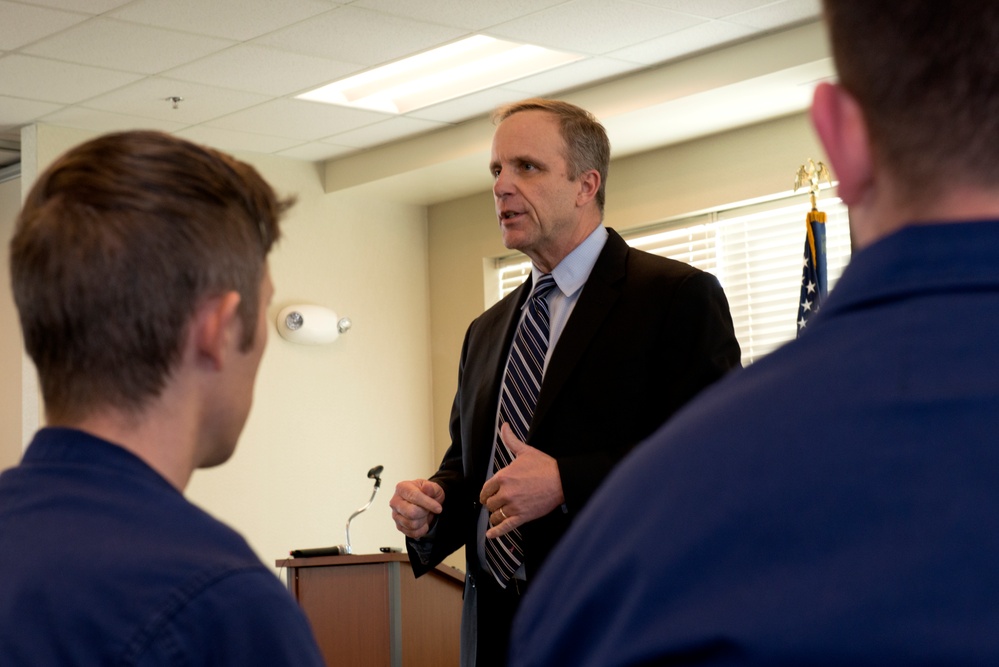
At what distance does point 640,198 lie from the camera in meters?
7.33

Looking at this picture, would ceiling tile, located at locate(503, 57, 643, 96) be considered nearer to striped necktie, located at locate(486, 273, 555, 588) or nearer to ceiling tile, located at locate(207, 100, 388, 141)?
ceiling tile, located at locate(207, 100, 388, 141)

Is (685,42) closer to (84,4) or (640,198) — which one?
(640,198)

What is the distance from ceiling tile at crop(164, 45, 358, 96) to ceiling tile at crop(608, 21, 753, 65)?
53.9 inches

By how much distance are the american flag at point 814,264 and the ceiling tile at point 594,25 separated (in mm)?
1045

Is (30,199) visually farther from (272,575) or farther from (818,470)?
(818,470)

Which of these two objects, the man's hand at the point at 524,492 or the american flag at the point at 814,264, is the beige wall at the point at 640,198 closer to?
the american flag at the point at 814,264

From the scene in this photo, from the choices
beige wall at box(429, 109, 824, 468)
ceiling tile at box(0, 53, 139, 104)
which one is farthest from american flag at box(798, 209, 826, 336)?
ceiling tile at box(0, 53, 139, 104)

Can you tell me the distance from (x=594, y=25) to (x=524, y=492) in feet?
12.4

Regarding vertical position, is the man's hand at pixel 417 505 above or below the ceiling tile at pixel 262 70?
below

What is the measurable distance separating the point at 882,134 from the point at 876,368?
0.41 ft

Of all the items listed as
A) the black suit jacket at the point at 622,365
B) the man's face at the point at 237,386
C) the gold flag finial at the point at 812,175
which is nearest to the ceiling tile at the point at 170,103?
the gold flag finial at the point at 812,175

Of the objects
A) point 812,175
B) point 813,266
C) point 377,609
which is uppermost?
point 812,175

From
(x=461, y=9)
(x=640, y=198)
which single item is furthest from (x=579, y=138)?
(x=640, y=198)

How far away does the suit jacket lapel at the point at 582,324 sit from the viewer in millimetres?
2467
